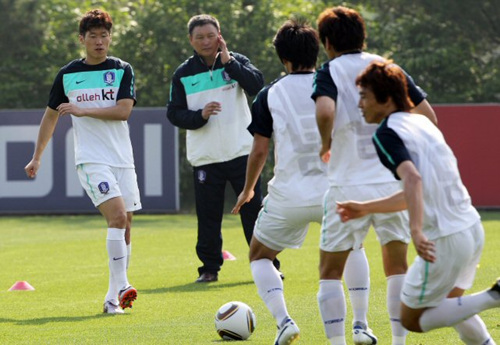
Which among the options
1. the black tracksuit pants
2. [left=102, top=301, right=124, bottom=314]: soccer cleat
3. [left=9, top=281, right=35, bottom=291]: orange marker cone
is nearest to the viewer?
[left=102, top=301, right=124, bottom=314]: soccer cleat

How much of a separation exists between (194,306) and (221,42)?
2439mm

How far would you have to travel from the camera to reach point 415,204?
18.4 feet

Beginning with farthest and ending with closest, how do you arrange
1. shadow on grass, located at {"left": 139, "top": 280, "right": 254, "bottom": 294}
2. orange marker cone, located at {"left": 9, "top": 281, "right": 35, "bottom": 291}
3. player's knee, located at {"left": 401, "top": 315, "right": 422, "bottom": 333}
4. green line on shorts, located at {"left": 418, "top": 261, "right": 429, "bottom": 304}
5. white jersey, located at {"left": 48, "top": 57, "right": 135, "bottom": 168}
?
orange marker cone, located at {"left": 9, "top": 281, "right": 35, "bottom": 291}, shadow on grass, located at {"left": 139, "top": 280, "right": 254, "bottom": 294}, white jersey, located at {"left": 48, "top": 57, "right": 135, "bottom": 168}, player's knee, located at {"left": 401, "top": 315, "right": 422, "bottom": 333}, green line on shorts, located at {"left": 418, "top": 261, "right": 429, "bottom": 304}

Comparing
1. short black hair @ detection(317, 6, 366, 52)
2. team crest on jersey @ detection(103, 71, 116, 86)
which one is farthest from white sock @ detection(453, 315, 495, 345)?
team crest on jersey @ detection(103, 71, 116, 86)

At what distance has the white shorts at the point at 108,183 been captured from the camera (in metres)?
9.29

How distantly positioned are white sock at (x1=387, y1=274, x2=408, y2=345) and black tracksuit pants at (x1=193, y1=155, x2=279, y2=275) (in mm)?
4358

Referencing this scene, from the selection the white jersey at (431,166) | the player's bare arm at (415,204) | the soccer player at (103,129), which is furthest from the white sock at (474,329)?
the soccer player at (103,129)

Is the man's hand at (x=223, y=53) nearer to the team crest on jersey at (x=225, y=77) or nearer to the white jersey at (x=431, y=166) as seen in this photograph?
the team crest on jersey at (x=225, y=77)

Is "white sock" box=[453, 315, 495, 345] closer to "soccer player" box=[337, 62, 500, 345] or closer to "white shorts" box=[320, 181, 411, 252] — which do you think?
"soccer player" box=[337, 62, 500, 345]

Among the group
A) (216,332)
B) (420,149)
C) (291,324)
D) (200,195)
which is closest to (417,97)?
(420,149)

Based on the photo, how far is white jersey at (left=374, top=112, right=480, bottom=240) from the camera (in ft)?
19.0

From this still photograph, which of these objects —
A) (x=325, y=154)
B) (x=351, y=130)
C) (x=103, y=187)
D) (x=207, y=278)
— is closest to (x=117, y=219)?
(x=103, y=187)

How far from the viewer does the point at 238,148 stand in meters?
11.4

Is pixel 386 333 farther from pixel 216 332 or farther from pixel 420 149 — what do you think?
pixel 420 149
